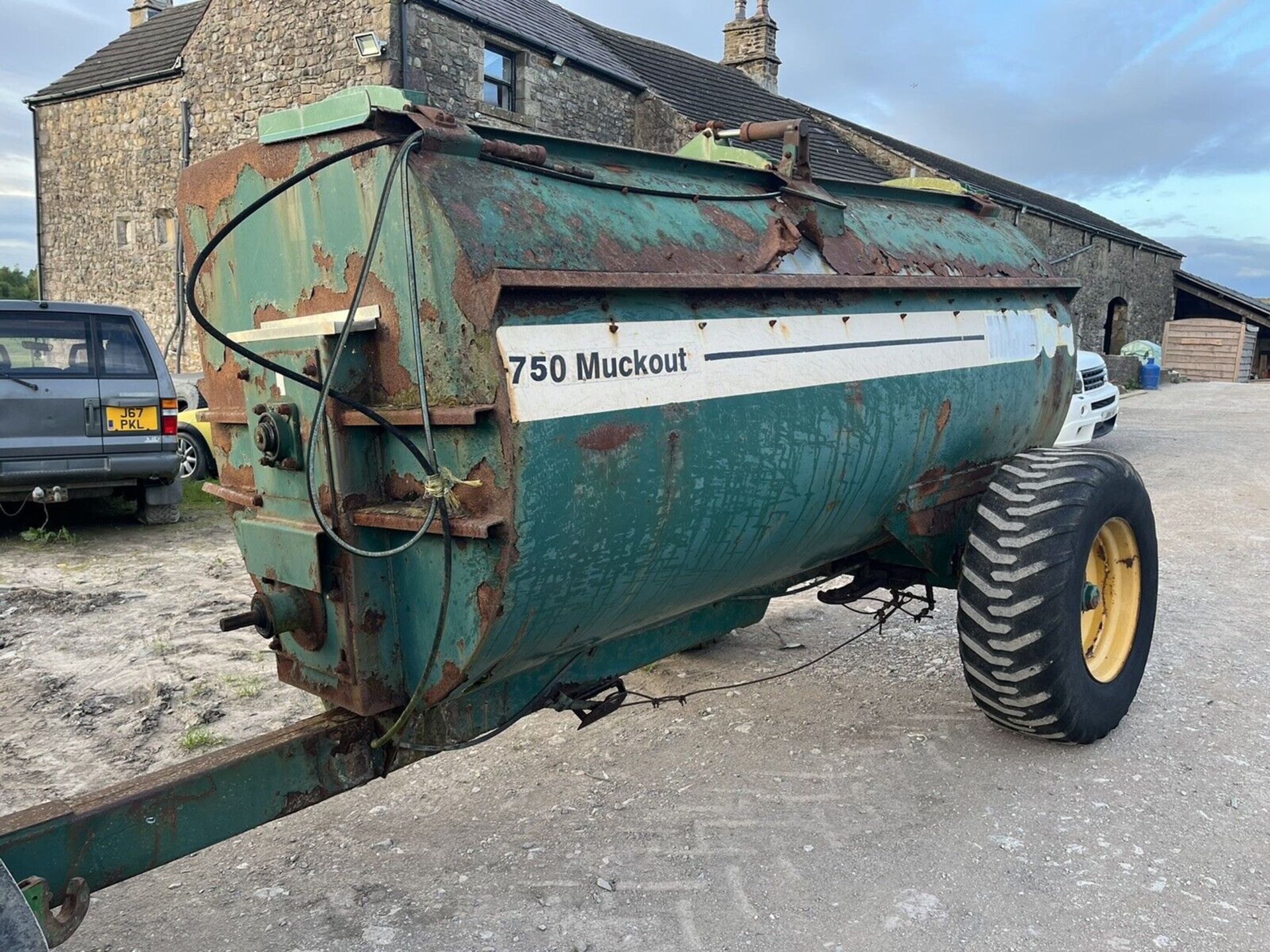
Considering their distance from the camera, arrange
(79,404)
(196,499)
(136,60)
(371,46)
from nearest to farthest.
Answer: (79,404) < (196,499) < (371,46) < (136,60)

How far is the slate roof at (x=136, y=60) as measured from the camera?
17.6 metres

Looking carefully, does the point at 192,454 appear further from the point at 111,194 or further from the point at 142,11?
the point at 142,11

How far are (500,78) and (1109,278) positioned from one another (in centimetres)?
2238

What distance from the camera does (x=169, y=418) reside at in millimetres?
7992

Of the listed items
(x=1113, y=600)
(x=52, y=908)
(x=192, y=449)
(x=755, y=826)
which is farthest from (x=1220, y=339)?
(x=52, y=908)

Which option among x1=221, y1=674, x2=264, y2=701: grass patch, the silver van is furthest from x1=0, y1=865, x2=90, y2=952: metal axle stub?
the silver van

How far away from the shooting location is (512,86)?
15109 millimetres

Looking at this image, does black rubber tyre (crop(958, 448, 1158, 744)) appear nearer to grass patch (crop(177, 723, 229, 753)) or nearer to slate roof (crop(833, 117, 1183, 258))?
grass patch (crop(177, 723, 229, 753))

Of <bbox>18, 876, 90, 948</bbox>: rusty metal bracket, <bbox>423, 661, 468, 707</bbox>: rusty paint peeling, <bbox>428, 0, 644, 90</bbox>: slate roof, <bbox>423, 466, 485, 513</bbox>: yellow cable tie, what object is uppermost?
<bbox>428, 0, 644, 90</bbox>: slate roof

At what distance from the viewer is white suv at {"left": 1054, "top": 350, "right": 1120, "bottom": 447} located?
1116cm

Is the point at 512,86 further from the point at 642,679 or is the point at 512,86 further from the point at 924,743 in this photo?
the point at 924,743

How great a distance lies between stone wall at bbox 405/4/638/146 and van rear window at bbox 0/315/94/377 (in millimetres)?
5863

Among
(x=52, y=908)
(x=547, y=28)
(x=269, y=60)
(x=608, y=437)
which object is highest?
(x=547, y=28)

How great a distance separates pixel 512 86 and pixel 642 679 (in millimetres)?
12241
